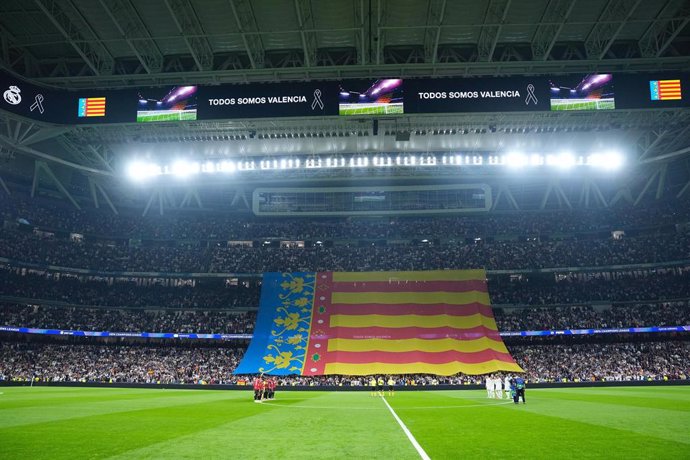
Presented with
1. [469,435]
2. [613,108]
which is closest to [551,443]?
[469,435]

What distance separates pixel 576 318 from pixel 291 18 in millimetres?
43200

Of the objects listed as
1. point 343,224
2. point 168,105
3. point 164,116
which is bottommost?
point 343,224

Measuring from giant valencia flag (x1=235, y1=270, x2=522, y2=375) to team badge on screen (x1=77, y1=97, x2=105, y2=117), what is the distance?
86.4ft

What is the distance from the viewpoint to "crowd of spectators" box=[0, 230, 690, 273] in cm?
5453

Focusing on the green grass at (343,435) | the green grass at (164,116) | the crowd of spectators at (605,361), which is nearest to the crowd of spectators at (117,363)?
the green grass at (164,116)

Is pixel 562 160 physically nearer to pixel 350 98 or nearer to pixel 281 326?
pixel 350 98

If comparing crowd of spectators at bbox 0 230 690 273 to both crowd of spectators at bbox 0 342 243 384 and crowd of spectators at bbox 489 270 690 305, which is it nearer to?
crowd of spectators at bbox 489 270 690 305

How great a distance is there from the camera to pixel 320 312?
167 feet

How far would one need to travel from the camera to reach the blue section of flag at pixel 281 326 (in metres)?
45.3

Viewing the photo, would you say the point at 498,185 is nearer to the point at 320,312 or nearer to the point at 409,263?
the point at 409,263

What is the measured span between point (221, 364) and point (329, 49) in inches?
1367

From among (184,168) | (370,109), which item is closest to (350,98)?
(370,109)

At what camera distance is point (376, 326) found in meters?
48.7

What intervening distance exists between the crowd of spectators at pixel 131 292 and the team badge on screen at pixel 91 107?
104ft
